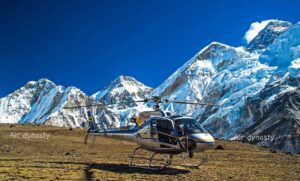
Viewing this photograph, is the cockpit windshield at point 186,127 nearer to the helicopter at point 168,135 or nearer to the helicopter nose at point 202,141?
the helicopter at point 168,135

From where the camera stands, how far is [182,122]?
2045 centimetres

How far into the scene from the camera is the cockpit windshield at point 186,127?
20.1 m

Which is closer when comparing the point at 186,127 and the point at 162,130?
the point at 186,127

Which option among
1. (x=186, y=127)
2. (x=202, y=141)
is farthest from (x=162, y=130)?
(x=202, y=141)

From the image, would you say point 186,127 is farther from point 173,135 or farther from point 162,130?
point 162,130

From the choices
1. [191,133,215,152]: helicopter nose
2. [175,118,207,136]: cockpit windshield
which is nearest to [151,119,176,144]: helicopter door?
[175,118,207,136]: cockpit windshield

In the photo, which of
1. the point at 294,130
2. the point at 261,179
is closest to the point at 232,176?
the point at 261,179

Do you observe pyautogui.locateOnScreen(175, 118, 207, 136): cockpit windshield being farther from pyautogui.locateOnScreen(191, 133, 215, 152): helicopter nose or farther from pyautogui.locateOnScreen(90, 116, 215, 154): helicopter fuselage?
pyautogui.locateOnScreen(191, 133, 215, 152): helicopter nose

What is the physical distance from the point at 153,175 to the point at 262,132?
184424 millimetres

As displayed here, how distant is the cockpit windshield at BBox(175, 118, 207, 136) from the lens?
793 inches

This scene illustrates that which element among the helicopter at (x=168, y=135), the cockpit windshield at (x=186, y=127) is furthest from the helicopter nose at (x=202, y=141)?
the cockpit windshield at (x=186, y=127)

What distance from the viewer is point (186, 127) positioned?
66.5ft

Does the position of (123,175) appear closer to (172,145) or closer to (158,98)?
(172,145)

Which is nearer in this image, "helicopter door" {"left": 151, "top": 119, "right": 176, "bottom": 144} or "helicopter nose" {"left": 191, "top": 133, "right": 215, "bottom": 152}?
"helicopter nose" {"left": 191, "top": 133, "right": 215, "bottom": 152}
